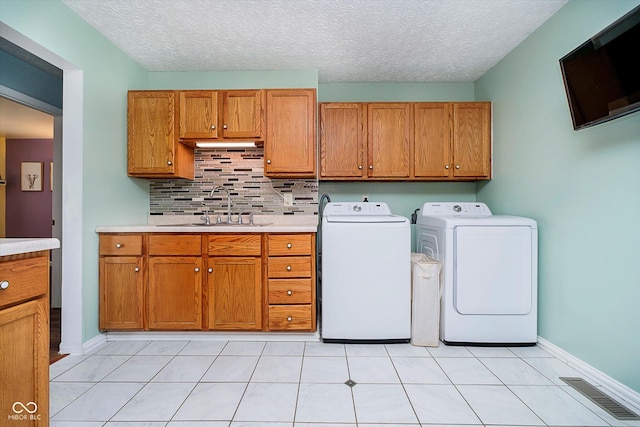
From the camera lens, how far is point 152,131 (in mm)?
2779

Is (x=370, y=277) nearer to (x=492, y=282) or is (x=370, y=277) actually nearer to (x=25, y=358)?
(x=492, y=282)

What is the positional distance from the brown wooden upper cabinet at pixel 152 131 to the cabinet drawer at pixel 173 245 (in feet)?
2.09

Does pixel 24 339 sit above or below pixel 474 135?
below

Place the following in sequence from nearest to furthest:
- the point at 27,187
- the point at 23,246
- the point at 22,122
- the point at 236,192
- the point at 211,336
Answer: the point at 23,246 < the point at 211,336 < the point at 236,192 < the point at 22,122 < the point at 27,187

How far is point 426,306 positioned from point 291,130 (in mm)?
1778

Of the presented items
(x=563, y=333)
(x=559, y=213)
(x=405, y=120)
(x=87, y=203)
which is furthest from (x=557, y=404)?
(x=87, y=203)

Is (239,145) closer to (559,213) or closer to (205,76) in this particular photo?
(205,76)

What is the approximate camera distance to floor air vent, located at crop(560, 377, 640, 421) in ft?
5.17

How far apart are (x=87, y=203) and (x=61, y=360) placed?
1.07 meters

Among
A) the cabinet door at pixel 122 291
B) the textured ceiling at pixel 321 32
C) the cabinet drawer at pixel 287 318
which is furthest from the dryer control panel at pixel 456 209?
the cabinet door at pixel 122 291

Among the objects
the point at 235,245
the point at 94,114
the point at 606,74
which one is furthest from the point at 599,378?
the point at 94,114

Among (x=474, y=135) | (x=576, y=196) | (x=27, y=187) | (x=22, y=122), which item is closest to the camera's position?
(x=576, y=196)

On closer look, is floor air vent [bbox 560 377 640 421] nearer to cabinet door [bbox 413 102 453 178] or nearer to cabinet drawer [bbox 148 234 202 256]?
cabinet door [bbox 413 102 453 178]

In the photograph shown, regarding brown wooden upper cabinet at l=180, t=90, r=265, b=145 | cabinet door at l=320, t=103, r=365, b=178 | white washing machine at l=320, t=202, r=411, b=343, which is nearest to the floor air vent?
white washing machine at l=320, t=202, r=411, b=343
